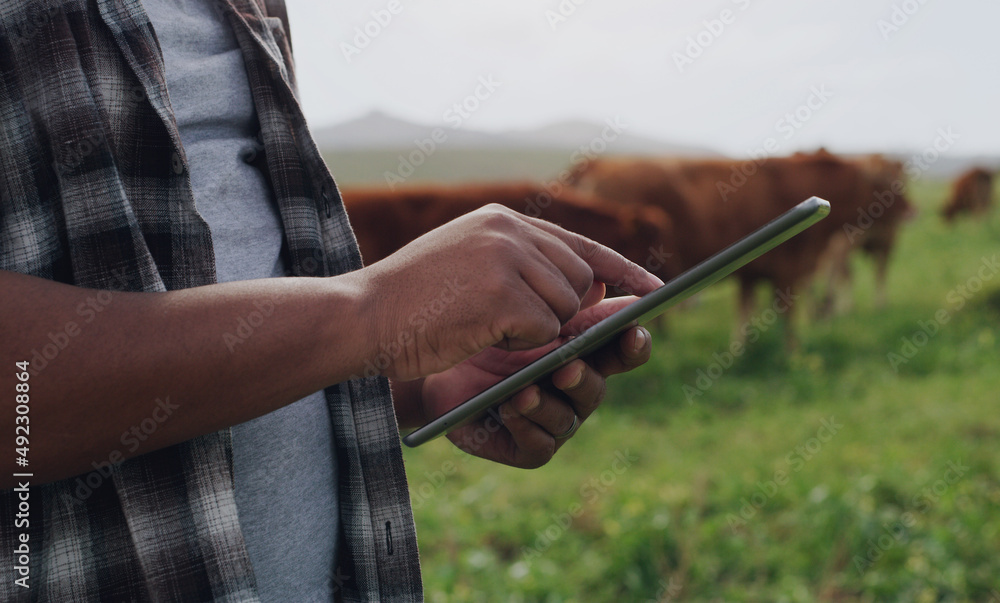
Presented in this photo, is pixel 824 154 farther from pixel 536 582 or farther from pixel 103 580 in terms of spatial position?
pixel 103 580

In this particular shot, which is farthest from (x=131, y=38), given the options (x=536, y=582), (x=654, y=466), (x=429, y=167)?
(x=429, y=167)

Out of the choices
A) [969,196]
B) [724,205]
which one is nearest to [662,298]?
[724,205]

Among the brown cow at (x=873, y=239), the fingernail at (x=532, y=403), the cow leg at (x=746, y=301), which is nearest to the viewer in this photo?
the fingernail at (x=532, y=403)

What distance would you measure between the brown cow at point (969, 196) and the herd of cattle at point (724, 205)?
5898 millimetres

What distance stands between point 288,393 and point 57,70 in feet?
1.19

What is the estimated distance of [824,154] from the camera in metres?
7.04

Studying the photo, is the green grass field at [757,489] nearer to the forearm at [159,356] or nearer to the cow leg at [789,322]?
the cow leg at [789,322]

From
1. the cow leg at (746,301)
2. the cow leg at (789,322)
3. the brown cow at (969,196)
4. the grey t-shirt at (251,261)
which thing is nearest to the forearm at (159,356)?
the grey t-shirt at (251,261)

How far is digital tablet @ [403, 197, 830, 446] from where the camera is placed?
0.63m
